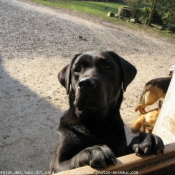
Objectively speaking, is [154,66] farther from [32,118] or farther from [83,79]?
[83,79]

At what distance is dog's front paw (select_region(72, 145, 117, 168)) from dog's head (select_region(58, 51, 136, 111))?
0.64 m

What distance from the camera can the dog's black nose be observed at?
2512 mm

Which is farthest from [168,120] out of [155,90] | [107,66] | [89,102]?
[155,90]

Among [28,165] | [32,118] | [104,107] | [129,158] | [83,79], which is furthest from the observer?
[32,118]

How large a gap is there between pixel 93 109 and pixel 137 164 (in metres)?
0.90

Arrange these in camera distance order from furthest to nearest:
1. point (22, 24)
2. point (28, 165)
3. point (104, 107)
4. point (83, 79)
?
point (22, 24)
point (28, 165)
point (104, 107)
point (83, 79)

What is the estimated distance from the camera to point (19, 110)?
506 centimetres

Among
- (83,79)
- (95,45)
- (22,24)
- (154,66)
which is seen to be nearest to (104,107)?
(83,79)

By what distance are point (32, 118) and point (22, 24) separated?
798 centimetres

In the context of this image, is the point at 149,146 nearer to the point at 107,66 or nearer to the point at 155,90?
the point at 107,66

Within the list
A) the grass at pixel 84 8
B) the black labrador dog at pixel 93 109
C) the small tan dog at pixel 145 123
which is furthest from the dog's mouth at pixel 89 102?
Result: the grass at pixel 84 8

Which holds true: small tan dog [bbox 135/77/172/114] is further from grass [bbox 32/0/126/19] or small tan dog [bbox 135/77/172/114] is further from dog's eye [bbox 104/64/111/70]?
grass [bbox 32/0/126/19]

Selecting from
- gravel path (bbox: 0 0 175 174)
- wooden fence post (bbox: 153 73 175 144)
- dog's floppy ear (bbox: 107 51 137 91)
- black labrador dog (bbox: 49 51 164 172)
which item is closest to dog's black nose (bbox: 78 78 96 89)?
black labrador dog (bbox: 49 51 164 172)

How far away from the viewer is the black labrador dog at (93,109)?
2.54 metres
